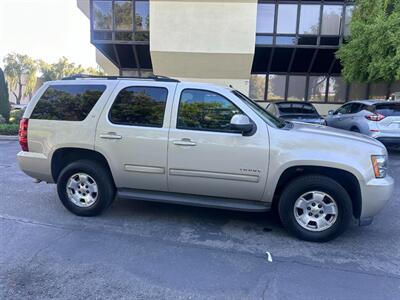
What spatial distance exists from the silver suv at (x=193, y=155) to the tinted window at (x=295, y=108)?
22.0 feet

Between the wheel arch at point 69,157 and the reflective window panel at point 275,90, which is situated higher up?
the reflective window panel at point 275,90

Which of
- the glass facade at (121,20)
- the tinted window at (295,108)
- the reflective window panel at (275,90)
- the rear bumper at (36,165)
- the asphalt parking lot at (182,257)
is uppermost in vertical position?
the glass facade at (121,20)

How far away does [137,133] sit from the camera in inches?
163

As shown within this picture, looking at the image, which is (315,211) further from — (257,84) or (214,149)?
(257,84)

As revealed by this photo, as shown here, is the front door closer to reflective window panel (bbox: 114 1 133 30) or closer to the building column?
the building column

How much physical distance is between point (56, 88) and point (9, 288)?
284 cm

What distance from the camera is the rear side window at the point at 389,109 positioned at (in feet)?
28.4

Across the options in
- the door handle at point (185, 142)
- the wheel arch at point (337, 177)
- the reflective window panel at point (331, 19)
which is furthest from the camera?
the reflective window panel at point (331, 19)

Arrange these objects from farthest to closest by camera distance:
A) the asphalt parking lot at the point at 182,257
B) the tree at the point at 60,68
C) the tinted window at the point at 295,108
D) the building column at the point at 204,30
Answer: the tree at the point at 60,68 → the building column at the point at 204,30 → the tinted window at the point at 295,108 → the asphalt parking lot at the point at 182,257

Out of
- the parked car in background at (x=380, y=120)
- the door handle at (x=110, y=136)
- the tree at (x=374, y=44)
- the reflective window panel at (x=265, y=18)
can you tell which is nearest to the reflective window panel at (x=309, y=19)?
the reflective window panel at (x=265, y=18)

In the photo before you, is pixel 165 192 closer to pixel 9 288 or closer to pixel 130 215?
pixel 130 215

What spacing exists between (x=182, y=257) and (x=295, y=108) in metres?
8.70

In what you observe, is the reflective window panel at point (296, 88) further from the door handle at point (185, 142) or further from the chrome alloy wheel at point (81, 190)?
the chrome alloy wheel at point (81, 190)

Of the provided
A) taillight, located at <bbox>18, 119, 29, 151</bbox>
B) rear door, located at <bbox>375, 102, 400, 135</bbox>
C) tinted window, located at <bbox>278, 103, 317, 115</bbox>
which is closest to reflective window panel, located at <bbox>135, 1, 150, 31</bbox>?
tinted window, located at <bbox>278, 103, 317, 115</bbox>
